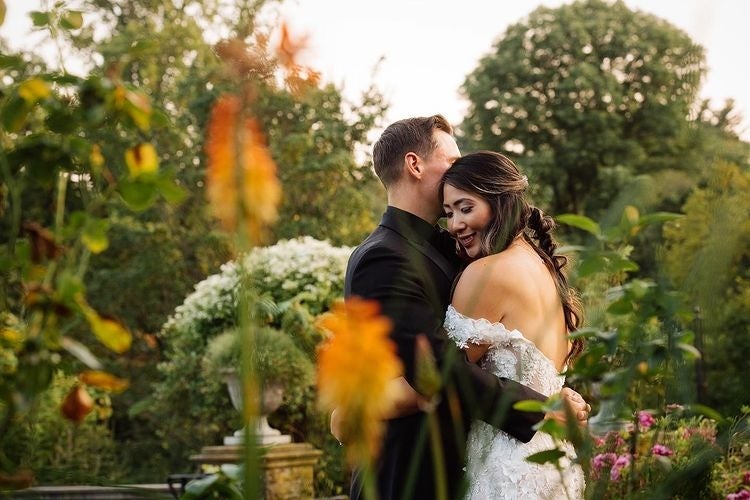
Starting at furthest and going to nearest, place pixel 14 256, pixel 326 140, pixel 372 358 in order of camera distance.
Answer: pixel 326 140
pixel 14 256
pixel 372 358

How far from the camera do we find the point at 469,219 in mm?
2660

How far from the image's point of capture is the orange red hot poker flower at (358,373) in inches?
21.6

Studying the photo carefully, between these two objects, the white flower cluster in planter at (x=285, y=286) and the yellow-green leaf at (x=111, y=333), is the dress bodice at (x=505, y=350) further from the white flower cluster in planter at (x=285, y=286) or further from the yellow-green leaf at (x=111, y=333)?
the white flower cluster in planter at (x=285, y=286)

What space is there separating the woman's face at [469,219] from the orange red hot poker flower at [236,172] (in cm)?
216

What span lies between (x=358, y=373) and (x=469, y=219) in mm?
2138

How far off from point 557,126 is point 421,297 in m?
16.8

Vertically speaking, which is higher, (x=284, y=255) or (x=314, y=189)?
(x=314, y=189)

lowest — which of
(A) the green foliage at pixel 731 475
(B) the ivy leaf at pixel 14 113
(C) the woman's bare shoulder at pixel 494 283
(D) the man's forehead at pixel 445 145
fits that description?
(A) the green foliage at pixel 731 475

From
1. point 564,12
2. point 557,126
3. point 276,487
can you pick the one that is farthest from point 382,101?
point 276,487

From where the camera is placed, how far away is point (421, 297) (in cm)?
240

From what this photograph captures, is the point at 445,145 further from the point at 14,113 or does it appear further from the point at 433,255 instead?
the point at 14,113

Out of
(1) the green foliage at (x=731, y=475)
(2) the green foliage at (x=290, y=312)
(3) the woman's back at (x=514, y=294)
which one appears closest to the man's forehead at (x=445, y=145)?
(3) the woman's back at (x=514, y=294)

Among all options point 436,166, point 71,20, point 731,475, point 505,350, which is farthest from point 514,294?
point 731,475

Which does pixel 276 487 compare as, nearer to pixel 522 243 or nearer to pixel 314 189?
pixel 522 243
